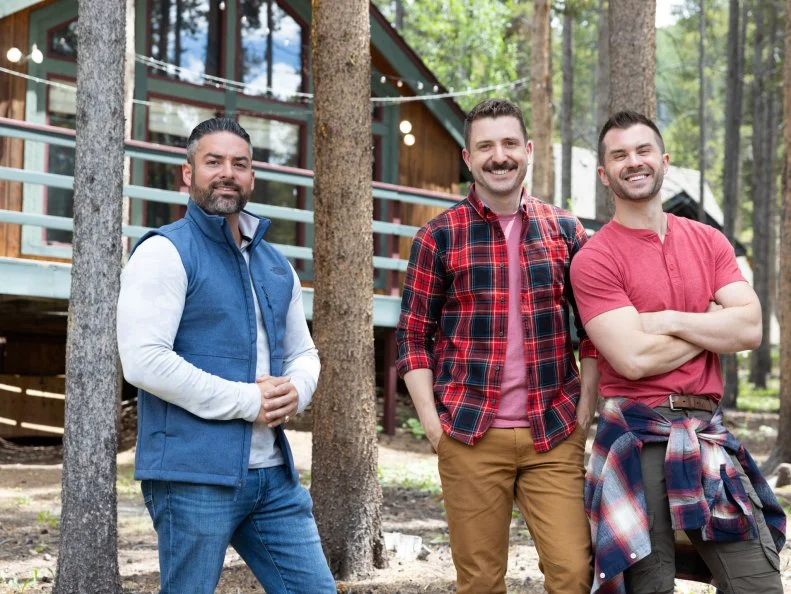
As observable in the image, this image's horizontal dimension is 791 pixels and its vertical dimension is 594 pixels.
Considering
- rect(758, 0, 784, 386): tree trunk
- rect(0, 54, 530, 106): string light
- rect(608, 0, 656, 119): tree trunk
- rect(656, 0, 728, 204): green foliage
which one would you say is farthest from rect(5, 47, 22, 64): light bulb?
rect(656, 0, 728, 204): green foliage

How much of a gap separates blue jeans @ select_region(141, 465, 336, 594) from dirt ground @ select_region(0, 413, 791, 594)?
8.31 ft

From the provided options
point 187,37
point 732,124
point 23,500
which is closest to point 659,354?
point 23,500

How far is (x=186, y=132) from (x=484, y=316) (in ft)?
40.4

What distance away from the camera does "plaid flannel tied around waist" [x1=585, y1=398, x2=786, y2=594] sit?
3387 millimetres

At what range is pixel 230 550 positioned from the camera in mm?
7148

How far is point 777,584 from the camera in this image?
339 cm

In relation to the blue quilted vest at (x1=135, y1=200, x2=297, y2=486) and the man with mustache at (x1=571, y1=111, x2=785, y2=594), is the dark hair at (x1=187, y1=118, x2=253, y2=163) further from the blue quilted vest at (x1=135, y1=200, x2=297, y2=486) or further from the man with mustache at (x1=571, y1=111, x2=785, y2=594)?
the man with mustache at (x1=571, y1=111, x2=785, y2=594)

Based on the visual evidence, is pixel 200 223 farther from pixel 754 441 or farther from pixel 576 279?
pixel 754 441

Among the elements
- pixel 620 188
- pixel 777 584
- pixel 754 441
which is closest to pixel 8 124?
pixel 620 188

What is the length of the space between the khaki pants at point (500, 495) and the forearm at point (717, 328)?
1.98ft

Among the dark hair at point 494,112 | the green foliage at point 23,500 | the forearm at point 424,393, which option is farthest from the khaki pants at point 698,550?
the green foliage at point 23,500

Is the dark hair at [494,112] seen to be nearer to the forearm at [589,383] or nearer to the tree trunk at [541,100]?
the forearm at [589,383]

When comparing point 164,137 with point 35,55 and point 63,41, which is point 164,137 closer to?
point 63,41

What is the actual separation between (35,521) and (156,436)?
556 centimetres
